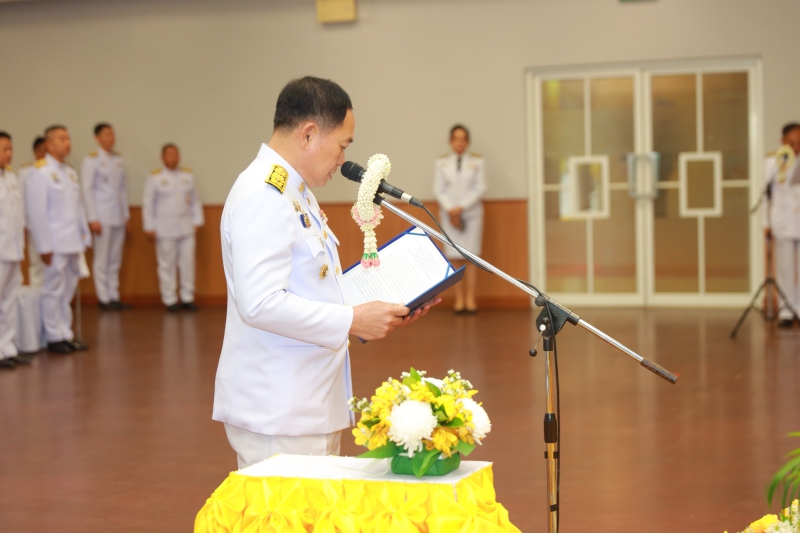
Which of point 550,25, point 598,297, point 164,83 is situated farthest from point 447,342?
point 164,83

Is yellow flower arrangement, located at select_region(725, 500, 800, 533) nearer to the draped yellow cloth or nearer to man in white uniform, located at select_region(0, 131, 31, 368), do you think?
the draped yellow cloth

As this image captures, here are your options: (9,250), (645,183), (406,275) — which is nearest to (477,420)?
(406,275)

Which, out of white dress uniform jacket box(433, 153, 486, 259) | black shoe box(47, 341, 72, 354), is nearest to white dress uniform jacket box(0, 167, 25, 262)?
black shoe box(47, 341, 72, 354)

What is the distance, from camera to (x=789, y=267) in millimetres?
7605

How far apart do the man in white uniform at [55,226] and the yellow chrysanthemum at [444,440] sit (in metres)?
5.87

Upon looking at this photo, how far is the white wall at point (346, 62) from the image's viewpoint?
844 cm

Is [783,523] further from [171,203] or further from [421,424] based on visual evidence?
[171,203]

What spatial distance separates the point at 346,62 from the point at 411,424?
7.83 m

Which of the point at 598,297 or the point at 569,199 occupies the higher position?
the point at 569,199

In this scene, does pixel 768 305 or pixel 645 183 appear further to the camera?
pixel 645 183

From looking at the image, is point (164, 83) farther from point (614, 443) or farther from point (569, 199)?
point (614, 443)

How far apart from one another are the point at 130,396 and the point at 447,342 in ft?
8.47

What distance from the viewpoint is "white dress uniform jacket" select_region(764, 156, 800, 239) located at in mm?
7285

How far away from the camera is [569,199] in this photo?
891 centimetres
